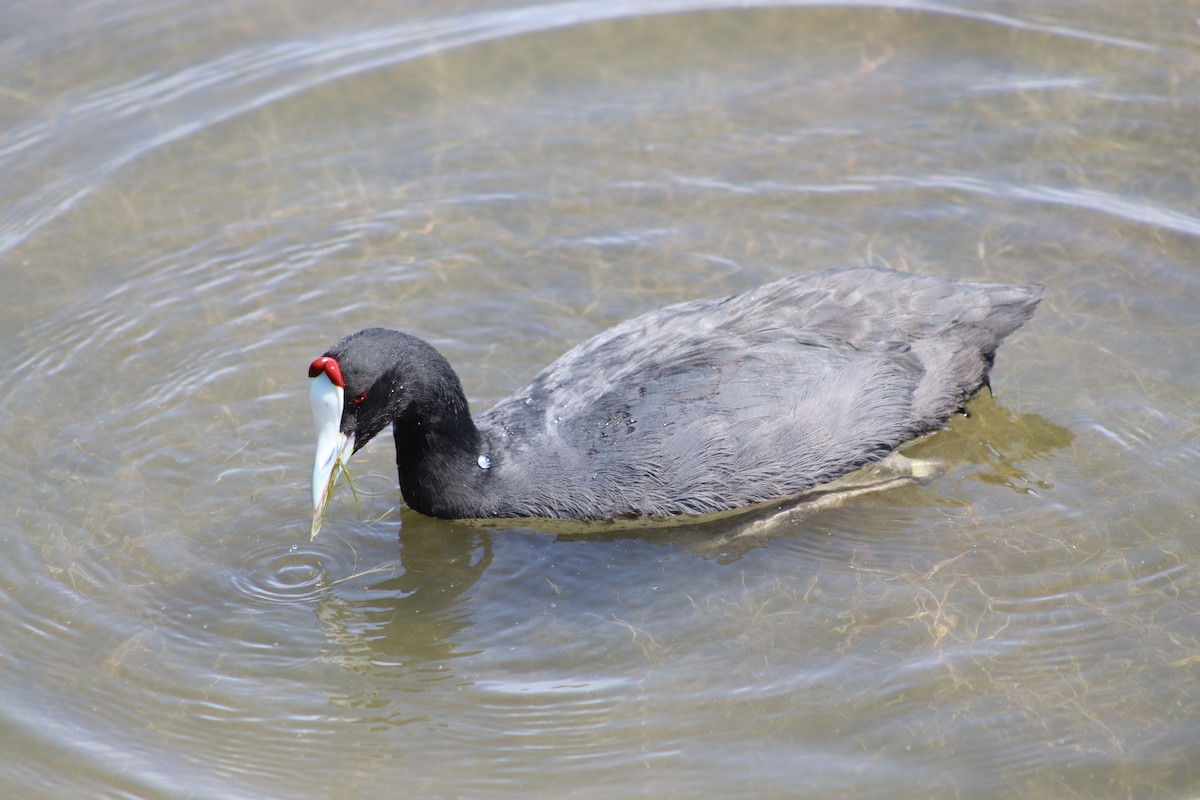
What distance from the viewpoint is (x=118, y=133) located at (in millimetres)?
7086

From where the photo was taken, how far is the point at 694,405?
15.6 feet

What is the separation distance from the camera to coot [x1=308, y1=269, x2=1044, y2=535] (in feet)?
15.5

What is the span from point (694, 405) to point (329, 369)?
128cm

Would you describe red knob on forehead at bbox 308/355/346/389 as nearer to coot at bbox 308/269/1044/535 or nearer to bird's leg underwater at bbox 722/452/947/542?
coot at bbox 308/269/1044/535

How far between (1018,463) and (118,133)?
4.89 metres

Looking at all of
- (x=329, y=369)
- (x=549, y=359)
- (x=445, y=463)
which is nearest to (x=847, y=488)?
(x=549, y=359)

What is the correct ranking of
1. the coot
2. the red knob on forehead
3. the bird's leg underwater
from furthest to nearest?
the bird's leg underwater < the coot < the red knob on forehead

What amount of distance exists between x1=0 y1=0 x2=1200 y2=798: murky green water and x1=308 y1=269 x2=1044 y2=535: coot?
0.87 ft

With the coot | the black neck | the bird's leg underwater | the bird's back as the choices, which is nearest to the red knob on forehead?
the coot

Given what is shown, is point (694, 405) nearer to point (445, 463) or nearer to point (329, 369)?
point (445, 463)

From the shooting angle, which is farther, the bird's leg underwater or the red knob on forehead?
the bird's leg underwater

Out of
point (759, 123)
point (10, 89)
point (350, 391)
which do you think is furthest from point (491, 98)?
point (350, 391)

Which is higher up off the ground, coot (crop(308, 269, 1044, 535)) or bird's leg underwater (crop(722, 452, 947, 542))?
coot (crop(308, 269, 1044, 535))

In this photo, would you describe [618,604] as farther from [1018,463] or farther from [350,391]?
[1018,463]
